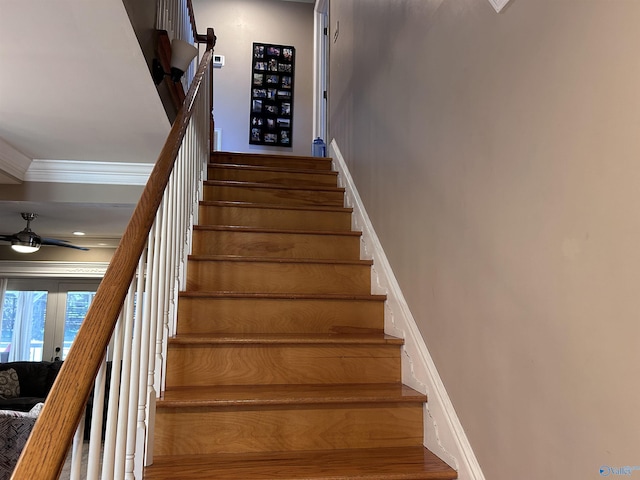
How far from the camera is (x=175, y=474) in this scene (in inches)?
51.3

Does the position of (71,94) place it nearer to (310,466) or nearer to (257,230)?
(257,230)

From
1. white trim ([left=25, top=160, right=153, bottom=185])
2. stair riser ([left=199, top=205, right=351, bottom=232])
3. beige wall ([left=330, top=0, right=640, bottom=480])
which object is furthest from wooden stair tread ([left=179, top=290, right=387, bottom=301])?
white trim ([left=25, top=160, right=153, bottom=185])

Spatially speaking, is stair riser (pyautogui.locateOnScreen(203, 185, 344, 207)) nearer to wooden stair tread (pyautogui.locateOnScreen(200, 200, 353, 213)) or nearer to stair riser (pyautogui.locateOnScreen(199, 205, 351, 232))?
wooden stair tread (pyautogui.locateOnScreen(200, 200, 353, 213))

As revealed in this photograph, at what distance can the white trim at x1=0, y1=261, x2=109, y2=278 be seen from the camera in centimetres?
631

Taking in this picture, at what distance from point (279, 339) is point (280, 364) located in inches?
4.0

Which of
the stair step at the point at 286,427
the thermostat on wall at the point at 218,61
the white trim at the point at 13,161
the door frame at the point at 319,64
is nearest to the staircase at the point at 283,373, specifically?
the stair step at the point at 286,427

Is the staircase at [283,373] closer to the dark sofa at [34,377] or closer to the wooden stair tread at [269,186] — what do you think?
the wooden stair tread at [269,186]

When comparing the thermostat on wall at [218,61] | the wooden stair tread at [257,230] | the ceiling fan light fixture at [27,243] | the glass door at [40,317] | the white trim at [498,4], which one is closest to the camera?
the white trim at [498,4]

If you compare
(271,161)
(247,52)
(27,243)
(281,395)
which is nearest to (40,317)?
(27,243)

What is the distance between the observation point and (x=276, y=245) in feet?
8.09

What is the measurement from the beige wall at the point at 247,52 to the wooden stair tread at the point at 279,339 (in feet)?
13.0

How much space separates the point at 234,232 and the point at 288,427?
1.17 m

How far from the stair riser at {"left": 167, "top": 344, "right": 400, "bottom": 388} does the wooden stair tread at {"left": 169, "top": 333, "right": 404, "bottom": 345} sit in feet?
0.07

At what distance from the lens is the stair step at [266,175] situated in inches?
126
